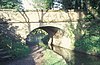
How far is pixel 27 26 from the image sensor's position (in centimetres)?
2441

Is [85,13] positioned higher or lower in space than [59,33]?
higher

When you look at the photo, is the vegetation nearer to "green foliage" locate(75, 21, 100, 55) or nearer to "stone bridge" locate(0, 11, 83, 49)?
"stone bridge" locate(0, 11, 83, 49)

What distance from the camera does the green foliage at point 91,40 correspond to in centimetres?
2255

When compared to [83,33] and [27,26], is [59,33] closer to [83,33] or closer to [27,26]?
[83,33]

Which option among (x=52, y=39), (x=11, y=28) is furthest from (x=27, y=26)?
(x=52, y=39)

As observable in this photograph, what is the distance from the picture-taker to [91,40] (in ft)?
78.5

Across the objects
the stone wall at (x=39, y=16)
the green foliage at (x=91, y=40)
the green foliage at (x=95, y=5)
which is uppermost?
the green foliage at (x=95, y=5)

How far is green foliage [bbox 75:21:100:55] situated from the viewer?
22547 mm

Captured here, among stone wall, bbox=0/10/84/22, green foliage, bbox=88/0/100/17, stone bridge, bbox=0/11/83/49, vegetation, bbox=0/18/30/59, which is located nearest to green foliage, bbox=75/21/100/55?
stone bridge, bbox=0/11/83/49

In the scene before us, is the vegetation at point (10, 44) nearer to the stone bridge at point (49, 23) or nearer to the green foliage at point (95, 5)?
the stone bridge at point (49, 23)

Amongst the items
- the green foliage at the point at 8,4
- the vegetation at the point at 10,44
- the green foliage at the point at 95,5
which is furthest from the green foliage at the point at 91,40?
the green foliage at the point at 8,4

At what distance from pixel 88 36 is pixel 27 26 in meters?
6.57

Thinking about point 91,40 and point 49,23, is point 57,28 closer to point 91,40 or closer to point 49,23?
point 49,23

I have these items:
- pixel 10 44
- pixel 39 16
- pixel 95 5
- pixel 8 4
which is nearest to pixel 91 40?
pixel 95 5
